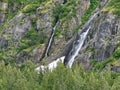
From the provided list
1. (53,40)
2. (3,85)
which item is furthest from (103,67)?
(53,40)

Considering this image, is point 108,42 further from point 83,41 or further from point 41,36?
point 41,36

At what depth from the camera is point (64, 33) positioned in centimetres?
18400

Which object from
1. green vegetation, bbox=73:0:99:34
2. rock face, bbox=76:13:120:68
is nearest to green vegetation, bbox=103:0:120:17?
rock face, bbox=76:13:120:68

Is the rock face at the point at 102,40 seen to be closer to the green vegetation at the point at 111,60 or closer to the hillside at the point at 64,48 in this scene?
the hillside at the point at 64,48

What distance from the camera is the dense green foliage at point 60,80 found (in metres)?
119

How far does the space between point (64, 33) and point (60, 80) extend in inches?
2198

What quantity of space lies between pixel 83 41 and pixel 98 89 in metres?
47.8

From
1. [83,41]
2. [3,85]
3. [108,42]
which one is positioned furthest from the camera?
[83,41]

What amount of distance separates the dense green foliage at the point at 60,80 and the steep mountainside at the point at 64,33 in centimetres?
1523

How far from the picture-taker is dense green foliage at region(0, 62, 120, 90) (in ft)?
392

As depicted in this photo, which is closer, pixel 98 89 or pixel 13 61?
pixel 98 89

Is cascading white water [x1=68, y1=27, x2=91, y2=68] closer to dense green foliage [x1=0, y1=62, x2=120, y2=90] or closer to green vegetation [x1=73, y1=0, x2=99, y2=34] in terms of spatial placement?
green vegetation [x1=73, y1=0, x2=99, y2=34]

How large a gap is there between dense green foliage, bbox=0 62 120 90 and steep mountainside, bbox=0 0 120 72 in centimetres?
1523

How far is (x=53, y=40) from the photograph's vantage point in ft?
601
